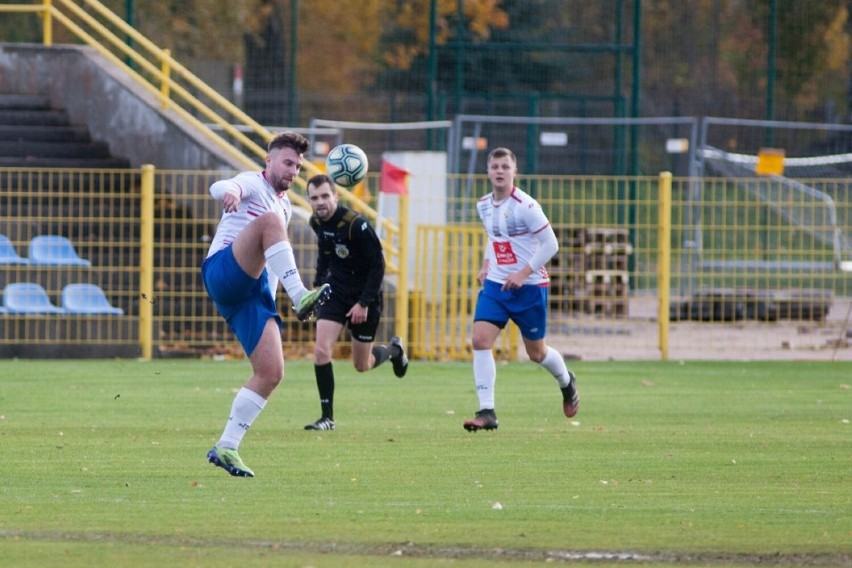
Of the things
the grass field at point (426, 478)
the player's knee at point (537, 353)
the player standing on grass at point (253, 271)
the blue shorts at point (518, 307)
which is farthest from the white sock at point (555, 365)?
the player standing on grass at point (253, 271)

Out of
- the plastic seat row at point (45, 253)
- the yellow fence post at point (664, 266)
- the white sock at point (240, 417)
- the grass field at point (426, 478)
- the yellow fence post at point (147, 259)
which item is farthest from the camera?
the yellow fence post at point (664, 266)

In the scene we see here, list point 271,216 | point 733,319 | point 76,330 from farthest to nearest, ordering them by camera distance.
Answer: point 733,319, point 76,330, point 271,216

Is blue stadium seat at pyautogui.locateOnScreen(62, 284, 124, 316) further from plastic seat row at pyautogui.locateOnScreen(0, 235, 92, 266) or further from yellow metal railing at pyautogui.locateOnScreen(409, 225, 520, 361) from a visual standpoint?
yellow metal railing at pyautogui.locateOnScreen(409, 225, 520, 361)

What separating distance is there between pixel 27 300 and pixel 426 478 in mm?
10718

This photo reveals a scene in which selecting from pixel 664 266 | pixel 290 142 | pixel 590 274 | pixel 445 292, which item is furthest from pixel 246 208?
pixel 590 274

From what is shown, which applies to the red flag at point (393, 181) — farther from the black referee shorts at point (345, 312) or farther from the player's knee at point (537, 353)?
the player's knee at point (537, 353)

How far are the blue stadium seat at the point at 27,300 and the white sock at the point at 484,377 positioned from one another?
8.05 m

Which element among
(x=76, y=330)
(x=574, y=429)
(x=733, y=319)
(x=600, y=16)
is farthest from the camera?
(x=600, y=16)

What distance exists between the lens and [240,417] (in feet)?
29.8

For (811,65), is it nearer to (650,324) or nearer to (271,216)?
(650,324)

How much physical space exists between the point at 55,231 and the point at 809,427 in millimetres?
10952

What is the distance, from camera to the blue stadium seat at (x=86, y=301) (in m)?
18.7

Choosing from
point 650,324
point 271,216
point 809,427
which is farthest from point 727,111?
point 271,216

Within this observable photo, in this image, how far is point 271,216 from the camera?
28.7 ft
